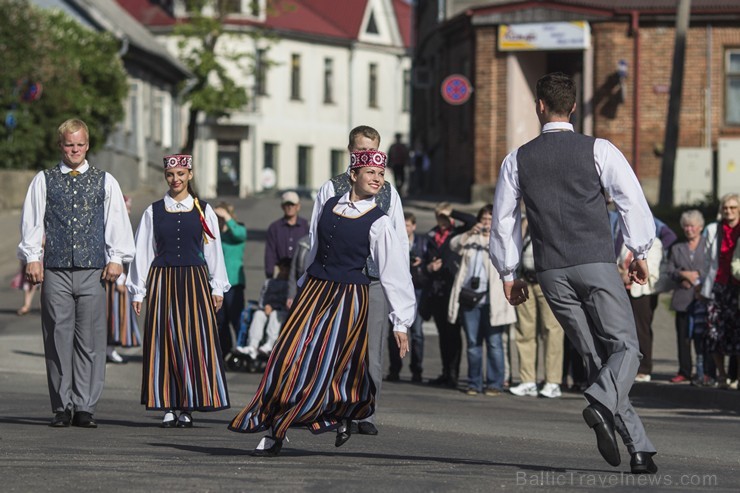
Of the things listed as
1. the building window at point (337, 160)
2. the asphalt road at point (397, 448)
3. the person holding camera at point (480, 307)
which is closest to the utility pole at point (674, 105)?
the asphalt road at point (397, 448)

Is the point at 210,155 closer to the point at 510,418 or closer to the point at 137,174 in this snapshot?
the point at 137,174

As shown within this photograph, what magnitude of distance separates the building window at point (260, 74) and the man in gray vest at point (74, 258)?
59955 mm

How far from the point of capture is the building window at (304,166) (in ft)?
248

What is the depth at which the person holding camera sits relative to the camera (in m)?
16.1

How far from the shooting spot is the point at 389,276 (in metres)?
9.20

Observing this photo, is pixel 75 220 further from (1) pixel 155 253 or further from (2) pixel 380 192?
(2) pixel 380 192

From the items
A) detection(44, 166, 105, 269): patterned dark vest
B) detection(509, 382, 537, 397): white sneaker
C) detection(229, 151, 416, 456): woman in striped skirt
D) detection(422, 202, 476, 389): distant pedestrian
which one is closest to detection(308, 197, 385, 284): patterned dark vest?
detection(229, 151, 416, 456): woman in striped skirt

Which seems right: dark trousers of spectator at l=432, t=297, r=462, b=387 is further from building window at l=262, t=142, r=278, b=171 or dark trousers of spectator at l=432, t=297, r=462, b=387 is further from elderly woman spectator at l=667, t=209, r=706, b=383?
building window at l=262, t=142, r=278, b=171

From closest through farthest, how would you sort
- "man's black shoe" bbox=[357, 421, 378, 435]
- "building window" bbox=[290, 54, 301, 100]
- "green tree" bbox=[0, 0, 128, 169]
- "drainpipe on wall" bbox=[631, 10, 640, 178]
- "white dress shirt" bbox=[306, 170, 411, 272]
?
"white dress shirt" bbox=[306, 170, 411, 272] < "man's black shoe" bbox=[357, 421, 378, 435] < "green tree" bbox=[0, 0, 128, 169] < "drainpipe on wall" bbox=[631, 10, 640, 178] < "building window" bbox=[290, 54, 301, 100]

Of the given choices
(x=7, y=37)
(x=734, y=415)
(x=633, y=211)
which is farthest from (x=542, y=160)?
(x=7, y=37)

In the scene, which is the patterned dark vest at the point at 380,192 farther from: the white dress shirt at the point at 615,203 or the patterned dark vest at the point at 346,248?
the white dress shirt at the point at 615,203

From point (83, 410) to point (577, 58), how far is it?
98.6 ft

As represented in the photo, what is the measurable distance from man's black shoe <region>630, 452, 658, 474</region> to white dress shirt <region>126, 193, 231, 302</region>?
12.8 ft

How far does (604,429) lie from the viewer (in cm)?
789
